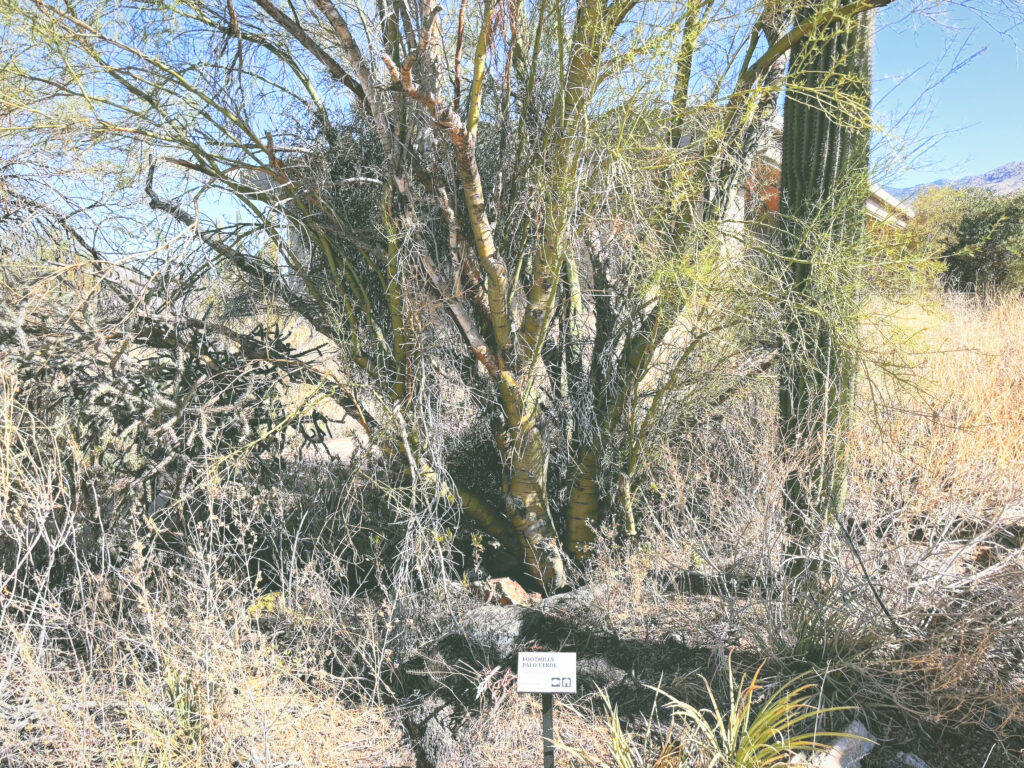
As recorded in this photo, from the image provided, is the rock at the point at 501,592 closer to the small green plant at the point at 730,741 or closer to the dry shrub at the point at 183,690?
the dry shrub at the point at 183,690

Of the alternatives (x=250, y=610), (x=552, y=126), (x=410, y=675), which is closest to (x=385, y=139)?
(x=552, y=126)

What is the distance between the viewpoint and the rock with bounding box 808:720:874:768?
3.27 m

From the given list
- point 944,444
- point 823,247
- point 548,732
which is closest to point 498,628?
point 548,732

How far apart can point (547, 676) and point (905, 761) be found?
1.77 metres

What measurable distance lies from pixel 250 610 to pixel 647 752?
2478 millimetres

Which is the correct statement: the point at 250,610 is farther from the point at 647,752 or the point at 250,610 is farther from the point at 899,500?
the point at 899,500

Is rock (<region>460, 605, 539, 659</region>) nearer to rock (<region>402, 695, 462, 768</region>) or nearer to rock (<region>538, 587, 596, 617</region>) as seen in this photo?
rock (<region>538, 587, 596, 617</region>)

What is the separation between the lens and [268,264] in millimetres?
4984

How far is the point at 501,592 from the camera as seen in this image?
5078 millimetres

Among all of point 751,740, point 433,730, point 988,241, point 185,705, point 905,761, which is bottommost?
point 433,730

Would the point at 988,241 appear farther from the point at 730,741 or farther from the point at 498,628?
the point at 730,741

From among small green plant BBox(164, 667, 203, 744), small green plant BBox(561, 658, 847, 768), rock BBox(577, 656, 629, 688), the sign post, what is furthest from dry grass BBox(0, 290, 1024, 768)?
the sign post

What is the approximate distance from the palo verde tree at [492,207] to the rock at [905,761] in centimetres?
229

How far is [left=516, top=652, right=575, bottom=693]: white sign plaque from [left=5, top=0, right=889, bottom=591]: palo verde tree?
1627 millimetres
